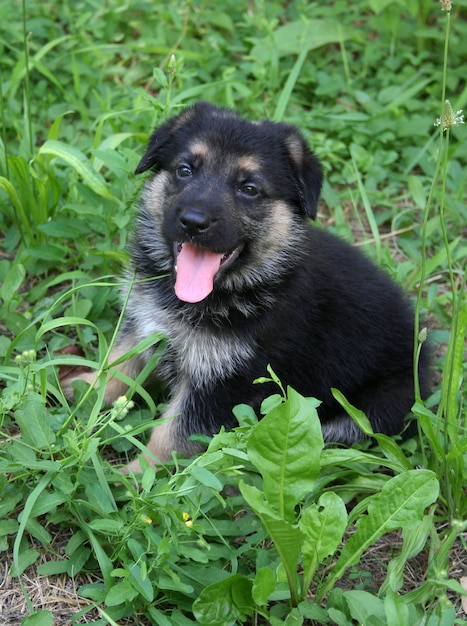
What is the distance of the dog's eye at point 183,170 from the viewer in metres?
3.70

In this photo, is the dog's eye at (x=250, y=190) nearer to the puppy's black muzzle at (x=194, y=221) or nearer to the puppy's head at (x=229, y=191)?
the puppy's head at (x=229, y=191)

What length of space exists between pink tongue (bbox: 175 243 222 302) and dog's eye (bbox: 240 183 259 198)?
303 mm

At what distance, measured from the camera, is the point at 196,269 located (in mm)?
3551

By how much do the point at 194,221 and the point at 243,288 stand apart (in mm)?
524

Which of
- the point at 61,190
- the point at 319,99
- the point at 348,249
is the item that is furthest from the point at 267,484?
the point at 319,99

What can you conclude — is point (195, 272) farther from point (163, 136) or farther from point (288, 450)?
point (288, 450)

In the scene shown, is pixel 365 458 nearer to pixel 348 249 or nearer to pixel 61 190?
pixel 348 249

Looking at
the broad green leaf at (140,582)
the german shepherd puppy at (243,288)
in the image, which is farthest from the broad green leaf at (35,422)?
the german shepherd puppy at (243,288)

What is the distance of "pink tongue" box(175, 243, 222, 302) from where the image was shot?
3.48 meters

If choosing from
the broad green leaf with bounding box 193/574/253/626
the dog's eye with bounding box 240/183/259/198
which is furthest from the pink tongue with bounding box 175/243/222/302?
the broad green leaf with bounding box 193/574/253/626

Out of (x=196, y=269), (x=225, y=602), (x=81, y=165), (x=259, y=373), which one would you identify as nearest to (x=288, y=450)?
(x=225, y=602)

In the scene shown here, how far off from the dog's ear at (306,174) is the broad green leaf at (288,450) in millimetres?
1134

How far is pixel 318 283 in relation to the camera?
3920mm

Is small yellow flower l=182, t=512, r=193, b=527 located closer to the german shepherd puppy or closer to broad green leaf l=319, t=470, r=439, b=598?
broad green leaf l=319, t=470, r=439, b=598
